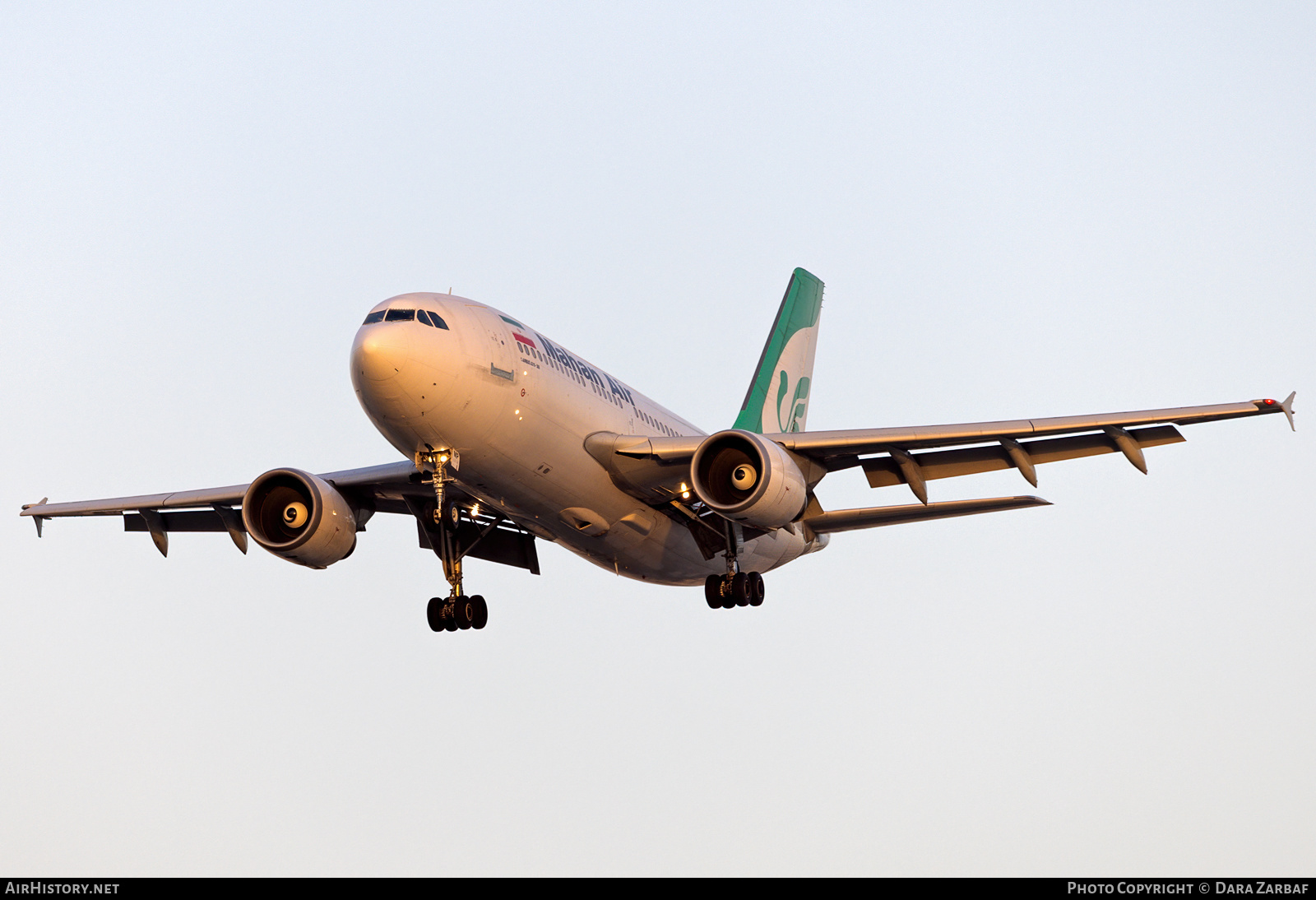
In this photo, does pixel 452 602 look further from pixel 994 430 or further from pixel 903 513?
pixel 994 430

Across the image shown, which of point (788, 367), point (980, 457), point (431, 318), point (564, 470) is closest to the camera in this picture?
point (431, 318)

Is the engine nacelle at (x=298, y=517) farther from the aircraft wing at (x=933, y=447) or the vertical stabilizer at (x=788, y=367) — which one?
the vertical stabilizer at (x=788, y=367)

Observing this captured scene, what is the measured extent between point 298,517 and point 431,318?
6747 millimetres

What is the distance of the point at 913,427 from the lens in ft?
84.9

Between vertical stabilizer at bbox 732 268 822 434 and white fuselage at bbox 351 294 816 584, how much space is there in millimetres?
7016

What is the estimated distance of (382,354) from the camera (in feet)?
74.0

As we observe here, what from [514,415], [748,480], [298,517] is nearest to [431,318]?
[514,415]

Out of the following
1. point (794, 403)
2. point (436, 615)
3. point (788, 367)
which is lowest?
point (436, 615)

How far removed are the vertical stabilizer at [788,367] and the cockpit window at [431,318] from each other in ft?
44.0

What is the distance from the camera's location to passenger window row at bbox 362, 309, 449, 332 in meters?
23.1

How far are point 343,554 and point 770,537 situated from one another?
29.1ft

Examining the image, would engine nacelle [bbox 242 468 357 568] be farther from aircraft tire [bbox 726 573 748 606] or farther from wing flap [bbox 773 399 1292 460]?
wing flap [bbox 773 399 1292 460]

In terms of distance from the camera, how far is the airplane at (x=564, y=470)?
918 inches

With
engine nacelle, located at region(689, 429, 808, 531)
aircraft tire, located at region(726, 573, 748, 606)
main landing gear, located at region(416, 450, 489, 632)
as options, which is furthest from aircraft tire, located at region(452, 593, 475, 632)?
engine nacelle, located at region(689, 429, 808, 531)
